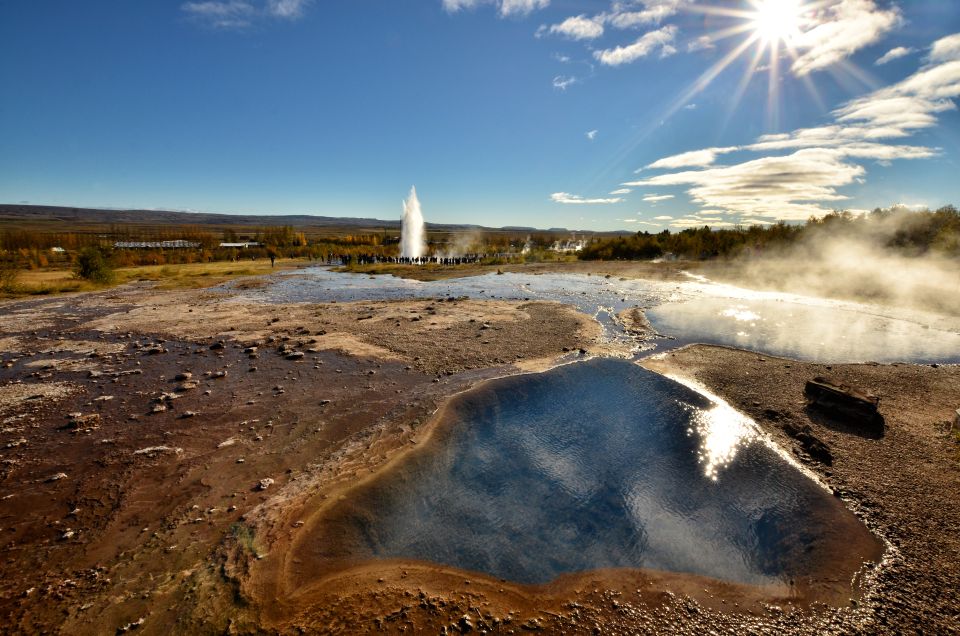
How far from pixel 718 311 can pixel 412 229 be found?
56.4m

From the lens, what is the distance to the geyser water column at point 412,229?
68688 mm

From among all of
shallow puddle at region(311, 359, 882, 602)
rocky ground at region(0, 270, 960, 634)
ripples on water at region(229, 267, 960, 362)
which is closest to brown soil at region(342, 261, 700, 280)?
ripples on water at region(229, 267, 960, 362)

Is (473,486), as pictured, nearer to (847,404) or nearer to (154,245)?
(847,404)

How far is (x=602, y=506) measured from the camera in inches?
322

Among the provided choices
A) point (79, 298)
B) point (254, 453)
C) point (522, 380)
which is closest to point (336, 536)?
point (254, 453)

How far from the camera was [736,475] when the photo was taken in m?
9.44

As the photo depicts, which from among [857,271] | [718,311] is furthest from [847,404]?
[857,271]

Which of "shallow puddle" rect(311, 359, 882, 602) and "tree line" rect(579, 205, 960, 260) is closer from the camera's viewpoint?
"shallow puddle" rect(311, 359, 882, 602)

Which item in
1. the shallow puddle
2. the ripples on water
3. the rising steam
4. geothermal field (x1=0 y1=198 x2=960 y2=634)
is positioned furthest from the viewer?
the rising steam

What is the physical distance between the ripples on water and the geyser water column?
2502 cm

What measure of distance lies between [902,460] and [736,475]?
4.61 m

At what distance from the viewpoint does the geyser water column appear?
225ft

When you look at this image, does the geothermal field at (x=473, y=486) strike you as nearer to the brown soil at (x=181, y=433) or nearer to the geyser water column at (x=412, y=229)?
the brown soil at (x=181, y=433)

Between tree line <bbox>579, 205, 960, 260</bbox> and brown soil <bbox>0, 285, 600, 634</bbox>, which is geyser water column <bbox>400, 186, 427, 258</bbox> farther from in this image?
brown soil <bbox>0, 285, 600, 634</bbox>
